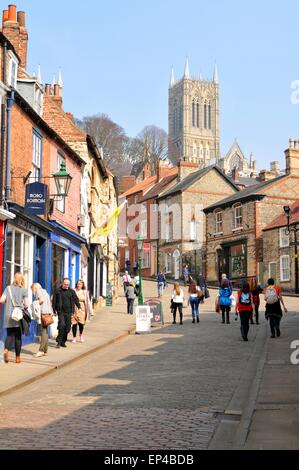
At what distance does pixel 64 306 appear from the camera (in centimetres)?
1552

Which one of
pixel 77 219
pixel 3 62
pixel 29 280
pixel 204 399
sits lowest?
pixel 204 399

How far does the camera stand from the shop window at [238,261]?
1865 inches

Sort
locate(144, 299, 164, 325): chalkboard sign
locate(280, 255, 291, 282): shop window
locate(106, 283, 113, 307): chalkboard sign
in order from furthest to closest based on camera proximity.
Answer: locate(280, 255, 291, 282): shop window, locate(106, 283, 113, 307): chalkboard sign, locate(144, 299, 164, 325): chalkboard sign

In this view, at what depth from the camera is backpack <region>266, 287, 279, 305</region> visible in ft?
54.9

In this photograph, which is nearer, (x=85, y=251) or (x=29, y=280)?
(x=29, y=280)

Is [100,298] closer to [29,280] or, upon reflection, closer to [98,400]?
[29,280]

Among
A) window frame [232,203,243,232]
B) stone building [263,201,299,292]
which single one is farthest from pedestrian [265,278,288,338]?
window frame [232,203,243,232]

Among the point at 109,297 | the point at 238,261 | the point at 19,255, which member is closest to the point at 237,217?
the point at 238,261

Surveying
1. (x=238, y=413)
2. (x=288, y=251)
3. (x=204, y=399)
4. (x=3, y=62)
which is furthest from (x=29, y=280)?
(x=288, y=251)

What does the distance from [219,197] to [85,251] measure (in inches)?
1300

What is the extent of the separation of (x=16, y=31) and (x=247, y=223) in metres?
29.4

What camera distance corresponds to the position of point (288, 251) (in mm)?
42031

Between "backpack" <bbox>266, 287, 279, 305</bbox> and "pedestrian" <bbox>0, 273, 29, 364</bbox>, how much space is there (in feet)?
22.4

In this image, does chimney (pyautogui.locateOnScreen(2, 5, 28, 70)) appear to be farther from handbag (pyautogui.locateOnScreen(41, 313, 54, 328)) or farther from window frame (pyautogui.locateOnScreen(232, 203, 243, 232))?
window frame (pyautogui.locateOnScreen(232, 203, 243, 232))
